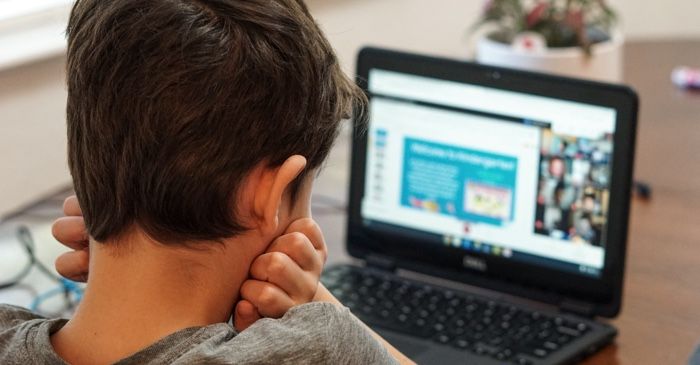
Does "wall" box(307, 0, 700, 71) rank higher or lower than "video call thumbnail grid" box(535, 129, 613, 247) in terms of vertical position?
lower

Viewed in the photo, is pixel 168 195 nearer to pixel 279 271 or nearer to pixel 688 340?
pixel 279 271

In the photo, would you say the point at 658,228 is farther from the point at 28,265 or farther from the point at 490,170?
the point at 28,265

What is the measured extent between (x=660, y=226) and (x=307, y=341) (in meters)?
1.01

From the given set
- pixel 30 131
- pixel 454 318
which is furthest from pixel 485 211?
pixel 30 131

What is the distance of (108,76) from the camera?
37.0 inches

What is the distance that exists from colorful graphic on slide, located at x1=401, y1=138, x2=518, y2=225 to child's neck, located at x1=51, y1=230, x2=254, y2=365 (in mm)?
608

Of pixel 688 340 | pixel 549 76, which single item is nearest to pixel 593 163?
pixel 549 76

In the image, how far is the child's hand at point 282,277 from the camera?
106 centimetres

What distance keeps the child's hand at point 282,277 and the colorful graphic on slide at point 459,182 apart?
466mm

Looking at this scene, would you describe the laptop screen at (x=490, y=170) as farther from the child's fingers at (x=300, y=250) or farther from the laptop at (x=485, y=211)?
the child's fingers at (x=300, y=250)

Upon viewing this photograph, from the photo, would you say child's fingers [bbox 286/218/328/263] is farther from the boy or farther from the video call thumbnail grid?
the video call thumbnail grid

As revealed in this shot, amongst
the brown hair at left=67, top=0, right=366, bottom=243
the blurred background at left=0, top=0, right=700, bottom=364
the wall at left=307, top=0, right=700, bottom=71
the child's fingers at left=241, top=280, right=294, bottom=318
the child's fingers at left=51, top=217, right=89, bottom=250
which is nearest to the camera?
the brown hair at left=67, top=0, right=366, bottom=243

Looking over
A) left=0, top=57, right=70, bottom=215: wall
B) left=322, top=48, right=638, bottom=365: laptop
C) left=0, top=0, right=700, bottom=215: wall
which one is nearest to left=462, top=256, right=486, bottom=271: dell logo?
left=322, top=48, right=638, bottom=365: laptop

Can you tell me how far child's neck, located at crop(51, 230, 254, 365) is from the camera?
0.98 m
